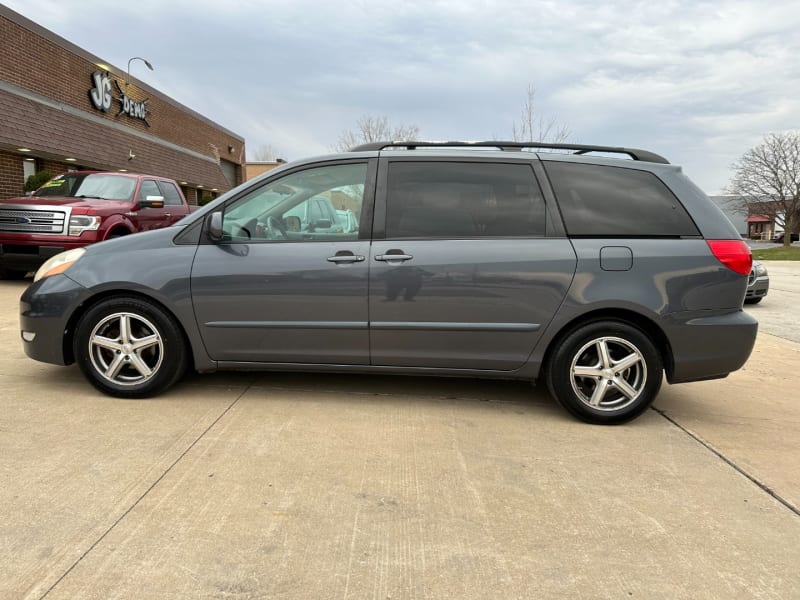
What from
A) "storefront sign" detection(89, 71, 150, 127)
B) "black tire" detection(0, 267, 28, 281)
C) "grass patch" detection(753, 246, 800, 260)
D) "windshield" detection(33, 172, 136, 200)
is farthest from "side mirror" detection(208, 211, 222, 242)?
"grass patch" detection(753, 246, 800, 260)

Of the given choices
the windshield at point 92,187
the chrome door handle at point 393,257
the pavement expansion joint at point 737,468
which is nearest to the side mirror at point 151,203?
the windshield at point 92,187

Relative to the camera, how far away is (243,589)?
1934 millimetres

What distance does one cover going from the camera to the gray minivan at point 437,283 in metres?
3.40

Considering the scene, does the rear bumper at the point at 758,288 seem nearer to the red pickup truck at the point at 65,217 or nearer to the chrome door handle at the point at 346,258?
the chrome door handle at the point at 346,258

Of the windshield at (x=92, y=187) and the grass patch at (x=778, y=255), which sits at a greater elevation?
the windshield at (x=92, y=187)

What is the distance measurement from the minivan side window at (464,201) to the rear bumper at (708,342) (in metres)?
1.06

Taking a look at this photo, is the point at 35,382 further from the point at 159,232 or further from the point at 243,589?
the point at 243,589

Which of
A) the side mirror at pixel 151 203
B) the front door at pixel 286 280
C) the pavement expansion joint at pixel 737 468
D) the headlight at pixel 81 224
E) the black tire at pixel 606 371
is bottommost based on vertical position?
the pavement expansion joint at pixel 737 468

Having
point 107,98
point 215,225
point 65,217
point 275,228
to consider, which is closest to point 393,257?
point 275,228

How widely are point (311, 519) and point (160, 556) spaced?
0.61 meters

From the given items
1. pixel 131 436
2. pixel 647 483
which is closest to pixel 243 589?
pixel 131 436

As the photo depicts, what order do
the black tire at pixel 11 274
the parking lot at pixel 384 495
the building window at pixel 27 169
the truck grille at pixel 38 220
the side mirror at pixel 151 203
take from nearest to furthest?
the parking lot at pixel 384 495
the truck grille at pixel 38 220
the side mirror at pixel 151 203
the black tire at pixel 11 274
the building window at pixel 27 169

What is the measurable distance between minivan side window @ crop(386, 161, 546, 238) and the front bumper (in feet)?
7.26

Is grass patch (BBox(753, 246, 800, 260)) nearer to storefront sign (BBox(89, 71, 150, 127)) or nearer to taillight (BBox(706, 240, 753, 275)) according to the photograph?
taillight (BBox(706, 240, 753, 275))
